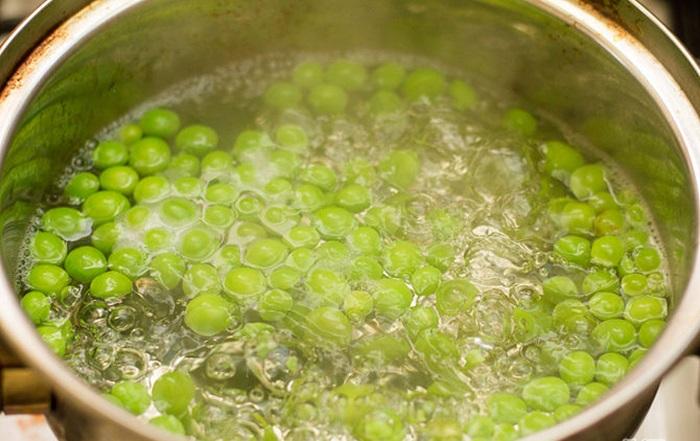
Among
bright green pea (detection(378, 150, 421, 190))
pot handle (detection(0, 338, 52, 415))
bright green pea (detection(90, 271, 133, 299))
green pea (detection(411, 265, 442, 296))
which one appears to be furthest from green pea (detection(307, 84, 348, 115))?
pot handle (detection(0, 338, 52, 415))

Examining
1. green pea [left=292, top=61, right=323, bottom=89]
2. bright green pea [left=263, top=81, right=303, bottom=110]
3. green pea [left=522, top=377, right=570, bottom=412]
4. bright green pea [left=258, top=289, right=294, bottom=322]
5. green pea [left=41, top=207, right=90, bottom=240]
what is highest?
green pea [left=292, top=61, right=323, bottom=89]

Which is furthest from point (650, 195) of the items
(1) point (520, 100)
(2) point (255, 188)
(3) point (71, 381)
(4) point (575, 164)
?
(3) point (71, 381)

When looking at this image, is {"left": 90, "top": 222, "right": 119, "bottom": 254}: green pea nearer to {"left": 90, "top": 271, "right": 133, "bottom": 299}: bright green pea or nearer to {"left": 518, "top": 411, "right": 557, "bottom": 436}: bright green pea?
{"left": 90, "top": 271, "right": 133, "bottom": 299}: bright green pea

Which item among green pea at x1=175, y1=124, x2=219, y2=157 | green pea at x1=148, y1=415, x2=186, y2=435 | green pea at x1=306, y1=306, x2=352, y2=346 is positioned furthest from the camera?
green pea at x1=175, y1=124, x2=219, y2=157

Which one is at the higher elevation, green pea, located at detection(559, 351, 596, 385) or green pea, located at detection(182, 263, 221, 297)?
green pea, located at detection(182, 263, 221, 297)

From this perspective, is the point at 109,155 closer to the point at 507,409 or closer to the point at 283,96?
the point at 283,96
